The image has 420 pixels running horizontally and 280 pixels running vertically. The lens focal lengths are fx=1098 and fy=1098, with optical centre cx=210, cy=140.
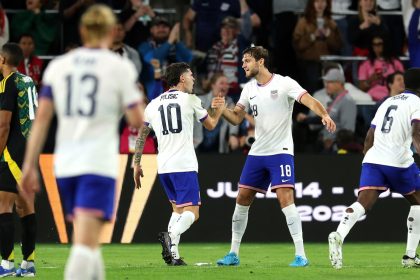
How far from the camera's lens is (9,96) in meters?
11.2

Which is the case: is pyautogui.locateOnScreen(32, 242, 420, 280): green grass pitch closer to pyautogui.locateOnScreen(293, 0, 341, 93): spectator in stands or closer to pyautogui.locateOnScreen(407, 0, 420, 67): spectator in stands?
pyautogui.locateOnScreen(293, 0, 341, 93): spectator in stands

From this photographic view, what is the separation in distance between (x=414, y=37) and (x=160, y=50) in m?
4.61

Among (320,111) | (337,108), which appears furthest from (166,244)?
(337,108)

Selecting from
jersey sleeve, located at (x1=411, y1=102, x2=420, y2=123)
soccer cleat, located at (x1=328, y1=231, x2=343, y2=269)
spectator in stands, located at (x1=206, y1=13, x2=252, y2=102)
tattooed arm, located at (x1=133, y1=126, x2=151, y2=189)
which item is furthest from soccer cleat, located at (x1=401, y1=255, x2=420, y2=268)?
spectator in stands, located at (x1=206, y1=13, x2=252, y2=102)

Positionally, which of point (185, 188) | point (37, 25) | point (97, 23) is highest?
point (97, 23)

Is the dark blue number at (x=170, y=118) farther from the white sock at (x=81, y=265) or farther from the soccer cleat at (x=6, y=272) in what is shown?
the white sock at (x=81, y=265)

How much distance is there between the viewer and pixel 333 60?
1978 cm

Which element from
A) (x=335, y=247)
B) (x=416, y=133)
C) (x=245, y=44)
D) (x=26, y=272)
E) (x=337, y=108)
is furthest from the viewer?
(x=245, y=44)

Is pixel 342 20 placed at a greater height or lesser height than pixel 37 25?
greater

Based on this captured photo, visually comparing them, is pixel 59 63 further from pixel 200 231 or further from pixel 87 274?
Answer: pixel 200 231

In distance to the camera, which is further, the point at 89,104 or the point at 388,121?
the point at 388,121

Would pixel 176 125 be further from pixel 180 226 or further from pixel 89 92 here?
pixel 89 92

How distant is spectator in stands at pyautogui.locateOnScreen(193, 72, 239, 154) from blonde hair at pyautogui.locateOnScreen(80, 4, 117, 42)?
35.2ft

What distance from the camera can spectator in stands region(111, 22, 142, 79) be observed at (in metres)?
18.8
